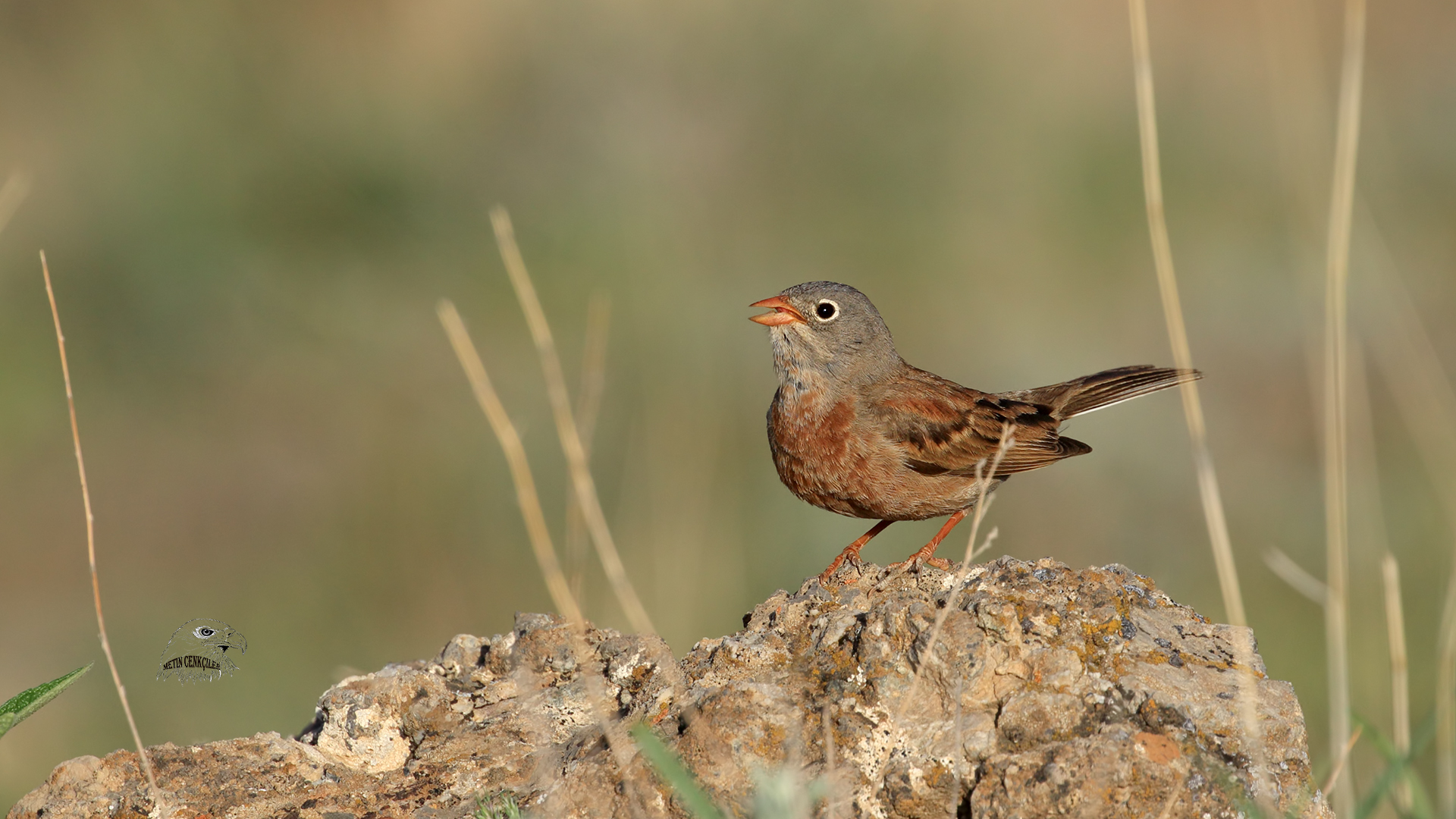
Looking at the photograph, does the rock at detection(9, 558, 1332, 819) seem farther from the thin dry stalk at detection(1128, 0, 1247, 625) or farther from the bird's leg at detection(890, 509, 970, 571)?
the bird's leg at detection(890, 509, 970, 571)

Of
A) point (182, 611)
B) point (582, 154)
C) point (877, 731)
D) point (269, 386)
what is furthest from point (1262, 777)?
point (582, 154)

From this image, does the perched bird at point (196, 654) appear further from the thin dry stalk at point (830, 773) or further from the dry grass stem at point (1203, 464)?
the dry grass stem at point (1203, 464)

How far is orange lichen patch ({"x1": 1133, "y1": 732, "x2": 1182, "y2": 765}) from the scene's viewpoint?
294 cm

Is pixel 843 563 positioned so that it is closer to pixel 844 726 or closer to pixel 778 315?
pixel 778 315

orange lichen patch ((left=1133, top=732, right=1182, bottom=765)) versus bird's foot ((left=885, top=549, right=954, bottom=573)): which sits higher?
bird's foot ((left=885, top=549, right=954, bottom=573))

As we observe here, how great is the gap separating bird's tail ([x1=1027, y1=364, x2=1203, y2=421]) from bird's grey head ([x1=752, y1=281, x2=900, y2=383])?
1.04m

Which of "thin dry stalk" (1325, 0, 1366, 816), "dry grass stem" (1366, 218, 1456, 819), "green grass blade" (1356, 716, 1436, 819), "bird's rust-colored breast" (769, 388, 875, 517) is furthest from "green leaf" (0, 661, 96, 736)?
"dry grass stem" (1366, 218, 1456, 819)

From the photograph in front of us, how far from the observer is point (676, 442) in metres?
9.22

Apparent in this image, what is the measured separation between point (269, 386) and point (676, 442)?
11.6ft

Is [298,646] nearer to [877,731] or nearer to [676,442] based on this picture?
[676,442]

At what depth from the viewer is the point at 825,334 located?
5.86 metres

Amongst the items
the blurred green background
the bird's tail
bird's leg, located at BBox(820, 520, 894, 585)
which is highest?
the blurred green background

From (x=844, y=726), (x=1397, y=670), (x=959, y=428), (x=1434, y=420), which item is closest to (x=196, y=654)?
(x=844, y=726)

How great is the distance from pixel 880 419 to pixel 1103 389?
4.80ft
